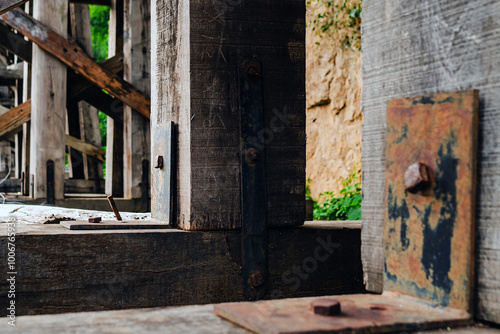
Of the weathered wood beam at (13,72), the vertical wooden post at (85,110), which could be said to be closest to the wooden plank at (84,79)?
the vertical wooden post at (85,110)

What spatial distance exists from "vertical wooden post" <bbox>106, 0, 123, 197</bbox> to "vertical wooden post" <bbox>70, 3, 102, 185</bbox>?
401 mm

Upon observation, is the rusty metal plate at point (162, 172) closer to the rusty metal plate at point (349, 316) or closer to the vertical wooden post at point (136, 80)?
the rusty metal plate at point (349, 316)

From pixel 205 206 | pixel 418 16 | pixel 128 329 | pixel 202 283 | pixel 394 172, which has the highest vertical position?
pixel 418 16

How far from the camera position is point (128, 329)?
1146 mm

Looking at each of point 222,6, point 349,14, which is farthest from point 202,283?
point 349,14

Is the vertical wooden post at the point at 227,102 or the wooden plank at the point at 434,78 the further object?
the vertical wooden post at the point at 227,102

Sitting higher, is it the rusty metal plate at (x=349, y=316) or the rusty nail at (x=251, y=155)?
the rusty nail at (x=251, y=155)

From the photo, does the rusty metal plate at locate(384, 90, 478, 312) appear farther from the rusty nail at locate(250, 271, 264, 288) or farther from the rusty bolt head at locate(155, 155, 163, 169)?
the rusty bolt head at locate(155, 155, 163, 169)

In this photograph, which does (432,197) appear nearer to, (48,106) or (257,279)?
(257,279)

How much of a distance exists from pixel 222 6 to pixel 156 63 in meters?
0.47

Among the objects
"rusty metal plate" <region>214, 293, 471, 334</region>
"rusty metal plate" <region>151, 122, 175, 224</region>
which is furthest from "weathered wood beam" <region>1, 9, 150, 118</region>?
"rusty metal plate" <region>214, 293, 471, 334</region>

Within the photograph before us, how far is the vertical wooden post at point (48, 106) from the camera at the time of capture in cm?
574

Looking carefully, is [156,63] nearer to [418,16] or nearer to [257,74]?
[257,74]

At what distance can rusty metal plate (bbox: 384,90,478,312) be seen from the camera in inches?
50.0
